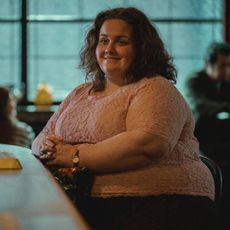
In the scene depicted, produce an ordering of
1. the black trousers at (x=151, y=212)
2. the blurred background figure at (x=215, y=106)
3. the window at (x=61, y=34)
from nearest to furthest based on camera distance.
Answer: the black trousers at (x=151, y=212), the blurred background figure at (x=215, y=106), the window at (x=61, y=34)

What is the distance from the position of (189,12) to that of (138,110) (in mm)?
3449

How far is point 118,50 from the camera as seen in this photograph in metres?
2.82

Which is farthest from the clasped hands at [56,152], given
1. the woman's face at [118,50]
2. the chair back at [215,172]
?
the chair back at [215,172]

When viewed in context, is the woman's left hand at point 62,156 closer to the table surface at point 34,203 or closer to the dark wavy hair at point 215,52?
the table surface at point 34,203

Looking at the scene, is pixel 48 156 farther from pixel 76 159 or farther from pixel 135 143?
pixel 135 143

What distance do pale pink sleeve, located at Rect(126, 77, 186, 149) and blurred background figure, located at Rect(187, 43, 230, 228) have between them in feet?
6.73

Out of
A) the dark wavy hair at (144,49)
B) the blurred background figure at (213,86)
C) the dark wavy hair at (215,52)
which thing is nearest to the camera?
the dark wavy hair at (144,49)

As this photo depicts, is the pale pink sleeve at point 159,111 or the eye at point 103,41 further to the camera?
the eye at point 103,41

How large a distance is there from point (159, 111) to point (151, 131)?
0.27ft

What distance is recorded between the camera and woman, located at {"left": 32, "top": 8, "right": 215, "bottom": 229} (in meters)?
2.57

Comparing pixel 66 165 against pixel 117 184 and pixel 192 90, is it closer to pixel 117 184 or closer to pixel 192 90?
pixel 117 184

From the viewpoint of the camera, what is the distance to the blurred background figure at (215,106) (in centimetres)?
471

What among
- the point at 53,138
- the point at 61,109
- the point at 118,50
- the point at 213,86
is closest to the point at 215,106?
the point at 213,86

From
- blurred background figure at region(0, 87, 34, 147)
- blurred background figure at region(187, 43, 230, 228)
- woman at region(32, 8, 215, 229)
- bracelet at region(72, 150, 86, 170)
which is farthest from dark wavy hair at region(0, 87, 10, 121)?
bracelet at region(72, 150, 86, 170)
